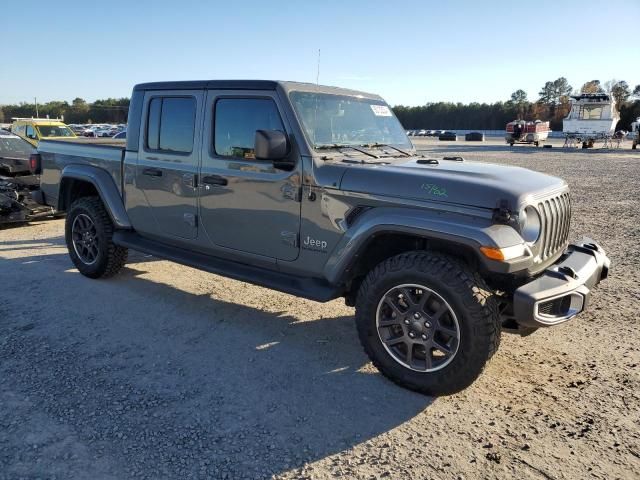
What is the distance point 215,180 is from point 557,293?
2772mm

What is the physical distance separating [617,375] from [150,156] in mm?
4376

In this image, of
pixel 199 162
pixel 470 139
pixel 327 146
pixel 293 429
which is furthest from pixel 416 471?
pixel 470 139

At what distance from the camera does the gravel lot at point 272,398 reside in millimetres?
2633

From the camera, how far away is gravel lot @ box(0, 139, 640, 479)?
104 inches

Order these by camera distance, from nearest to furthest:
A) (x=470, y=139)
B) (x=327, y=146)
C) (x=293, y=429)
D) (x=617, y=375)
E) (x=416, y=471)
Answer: (x=416, y=471) < (x=293, y=429) < (x=617, y=375) < (x=327, y=146) < (x=470, y=139)

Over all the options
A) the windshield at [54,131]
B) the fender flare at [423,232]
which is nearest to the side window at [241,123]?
the fender flare at [423,232]

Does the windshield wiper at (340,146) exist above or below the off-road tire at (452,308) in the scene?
above

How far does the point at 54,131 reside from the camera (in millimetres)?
14773

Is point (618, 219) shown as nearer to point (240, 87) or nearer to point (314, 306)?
point (314, 306)

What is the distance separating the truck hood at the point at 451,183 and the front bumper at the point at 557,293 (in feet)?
1.69

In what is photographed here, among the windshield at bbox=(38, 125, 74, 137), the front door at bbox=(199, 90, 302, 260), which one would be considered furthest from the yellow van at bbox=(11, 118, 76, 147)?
the front door at bbox=(199, 90, 302, 260)

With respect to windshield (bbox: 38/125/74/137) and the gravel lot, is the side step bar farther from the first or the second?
windshield (bbox: 38/125/74/137)

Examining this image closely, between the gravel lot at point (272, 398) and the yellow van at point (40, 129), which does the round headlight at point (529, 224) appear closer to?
the gravel lot at point (272, 398)

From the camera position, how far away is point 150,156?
16.0 feet
